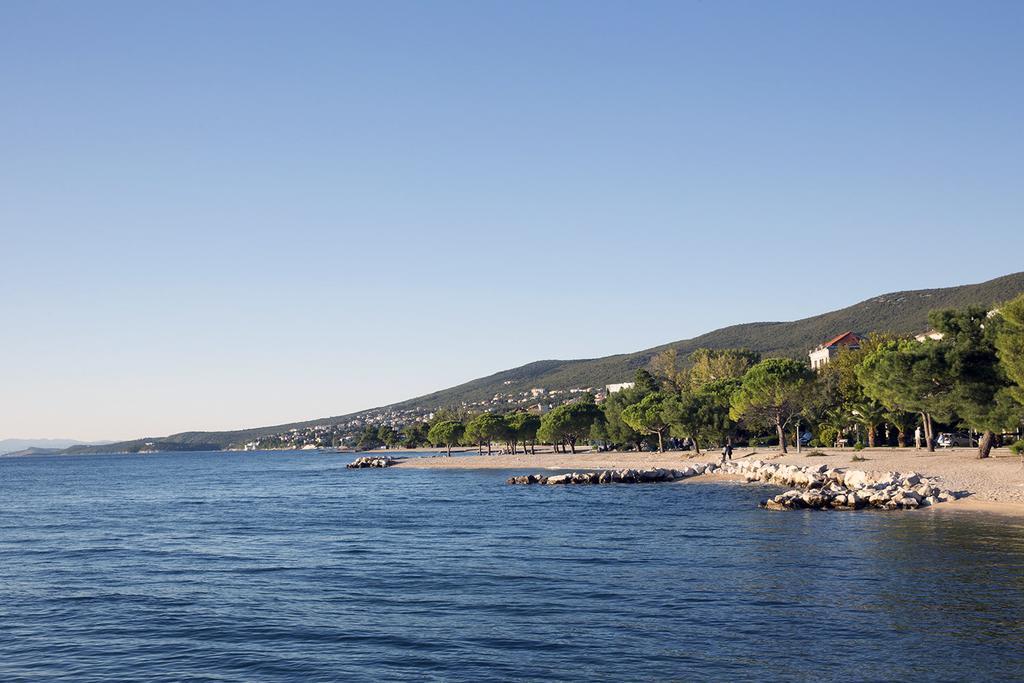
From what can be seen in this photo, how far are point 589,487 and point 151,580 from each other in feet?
Answer: 175

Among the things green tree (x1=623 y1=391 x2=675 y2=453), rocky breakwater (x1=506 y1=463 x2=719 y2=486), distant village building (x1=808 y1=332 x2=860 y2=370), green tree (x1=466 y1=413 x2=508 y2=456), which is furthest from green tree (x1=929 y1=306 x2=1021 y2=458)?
distant village building (x1=808 y1=332 x2=860 y2=370)

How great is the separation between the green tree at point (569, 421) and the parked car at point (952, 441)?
210ft

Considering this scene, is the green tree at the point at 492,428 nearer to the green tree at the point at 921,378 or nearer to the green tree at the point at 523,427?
the green tree at the point at 523,427

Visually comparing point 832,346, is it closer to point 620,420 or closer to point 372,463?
point 620,420

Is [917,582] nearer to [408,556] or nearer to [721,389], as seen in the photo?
[408,556]

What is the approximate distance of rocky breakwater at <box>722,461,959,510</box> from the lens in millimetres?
50781

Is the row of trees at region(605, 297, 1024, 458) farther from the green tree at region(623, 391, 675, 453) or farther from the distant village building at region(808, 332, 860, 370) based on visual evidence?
the distant village building at region(808, 332, 860, 370)

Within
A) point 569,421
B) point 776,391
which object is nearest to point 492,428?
point 569,421

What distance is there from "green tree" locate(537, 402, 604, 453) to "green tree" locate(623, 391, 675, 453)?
19.3 meters

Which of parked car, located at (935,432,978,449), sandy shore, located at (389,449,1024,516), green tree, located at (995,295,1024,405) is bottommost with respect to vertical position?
sandy shore, located at (389,449,1024,516)

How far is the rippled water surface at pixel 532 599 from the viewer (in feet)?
67.9

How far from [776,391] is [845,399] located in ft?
50.3

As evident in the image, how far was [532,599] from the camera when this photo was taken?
28.2m

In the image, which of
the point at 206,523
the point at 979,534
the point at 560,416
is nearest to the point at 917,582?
the point at 979,534
